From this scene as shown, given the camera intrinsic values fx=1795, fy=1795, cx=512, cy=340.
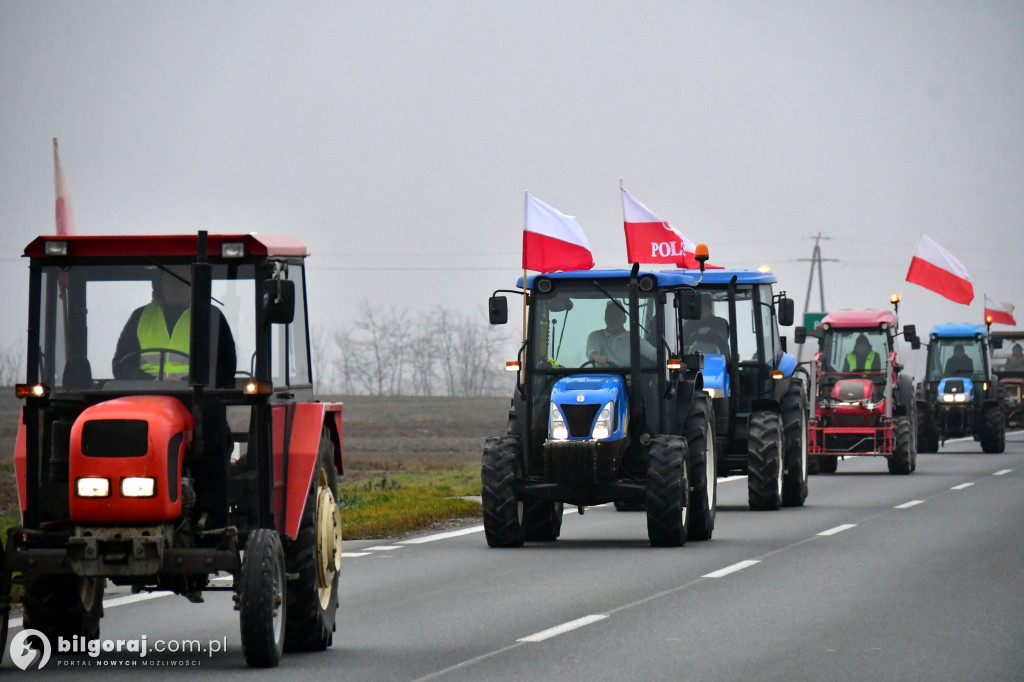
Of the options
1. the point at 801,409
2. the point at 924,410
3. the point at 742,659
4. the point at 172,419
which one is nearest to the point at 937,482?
the point at 801,409

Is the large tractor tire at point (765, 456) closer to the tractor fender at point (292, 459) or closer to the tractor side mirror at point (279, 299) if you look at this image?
the tractor fender at point (292, 459)

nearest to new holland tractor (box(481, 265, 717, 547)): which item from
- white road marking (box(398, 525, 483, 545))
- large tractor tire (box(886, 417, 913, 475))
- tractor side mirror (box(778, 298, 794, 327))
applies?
white road marking (box(398, 525, 483, 545))

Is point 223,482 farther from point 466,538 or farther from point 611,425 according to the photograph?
point 466,538

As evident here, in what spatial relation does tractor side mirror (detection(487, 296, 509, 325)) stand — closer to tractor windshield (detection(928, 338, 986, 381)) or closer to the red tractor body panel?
the red tractor body panel

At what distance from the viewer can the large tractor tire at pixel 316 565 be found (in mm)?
10086

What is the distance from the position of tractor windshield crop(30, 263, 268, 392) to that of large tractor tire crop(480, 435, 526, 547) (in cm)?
756

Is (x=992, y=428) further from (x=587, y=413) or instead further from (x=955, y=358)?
(x=587, y=413)

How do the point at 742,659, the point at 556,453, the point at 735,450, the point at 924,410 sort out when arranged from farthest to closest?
the point at 924,410
the point at 735,450
the point at 556,453
the point at 742,659

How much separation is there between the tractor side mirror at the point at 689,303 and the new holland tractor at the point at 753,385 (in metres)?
4.32

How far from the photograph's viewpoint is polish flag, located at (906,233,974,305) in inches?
1502

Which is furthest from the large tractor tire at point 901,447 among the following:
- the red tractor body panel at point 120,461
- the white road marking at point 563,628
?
the red tractor body panel at point 120,461

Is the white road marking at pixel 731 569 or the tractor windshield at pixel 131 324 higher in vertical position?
the tractor windshield at pixel 131 324

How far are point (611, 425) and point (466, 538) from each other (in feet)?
8.20

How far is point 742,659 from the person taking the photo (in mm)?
10102
